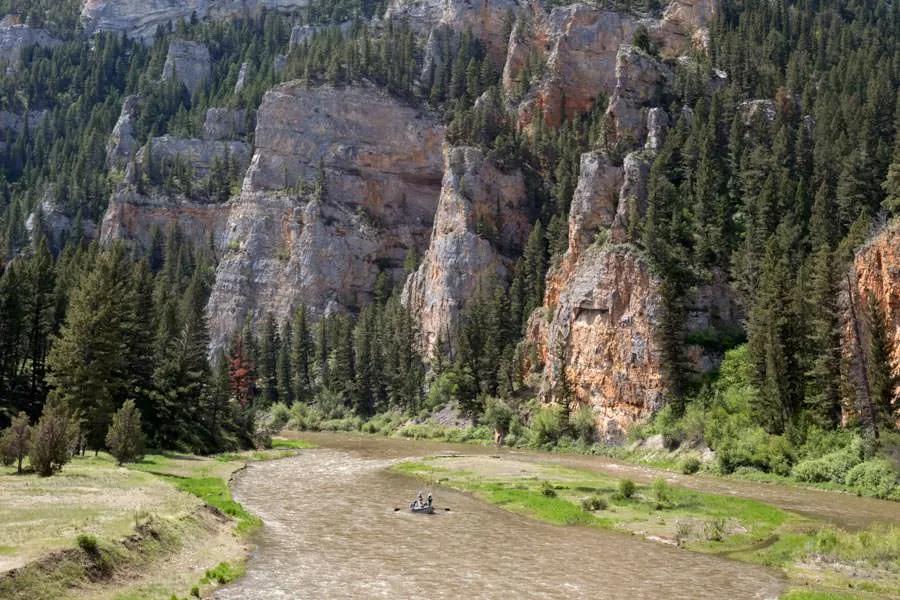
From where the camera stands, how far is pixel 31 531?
25625mm

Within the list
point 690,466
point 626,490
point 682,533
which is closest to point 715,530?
point 682,533

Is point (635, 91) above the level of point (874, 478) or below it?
above

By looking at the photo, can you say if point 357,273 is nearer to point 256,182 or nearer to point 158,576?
point 256,182

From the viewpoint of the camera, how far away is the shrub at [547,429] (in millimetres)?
91375

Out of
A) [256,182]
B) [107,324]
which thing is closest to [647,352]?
[107,324]

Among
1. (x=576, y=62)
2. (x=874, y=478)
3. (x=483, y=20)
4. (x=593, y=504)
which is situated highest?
(x=483, y=20)

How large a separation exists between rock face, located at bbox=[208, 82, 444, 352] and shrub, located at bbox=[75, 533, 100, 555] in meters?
141

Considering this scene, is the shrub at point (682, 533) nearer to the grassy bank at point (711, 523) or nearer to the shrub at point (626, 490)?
the grassy bank at point (711, 523)

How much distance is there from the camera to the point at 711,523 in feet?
129

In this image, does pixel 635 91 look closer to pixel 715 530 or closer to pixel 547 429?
pixel 547 429

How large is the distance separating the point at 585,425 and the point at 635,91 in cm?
5884

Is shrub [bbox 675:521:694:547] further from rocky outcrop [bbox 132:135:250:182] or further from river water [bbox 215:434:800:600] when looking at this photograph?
rocky outcrop [bbox 132:135:250:182]

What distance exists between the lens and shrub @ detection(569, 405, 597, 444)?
3511 inches

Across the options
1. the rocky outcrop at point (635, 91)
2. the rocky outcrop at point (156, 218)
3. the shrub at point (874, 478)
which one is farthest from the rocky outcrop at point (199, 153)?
the shrub at point (874, 478)
